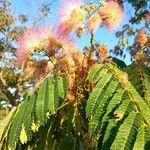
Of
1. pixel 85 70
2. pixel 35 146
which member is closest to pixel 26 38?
pixel 85 70

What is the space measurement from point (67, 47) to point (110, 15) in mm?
325

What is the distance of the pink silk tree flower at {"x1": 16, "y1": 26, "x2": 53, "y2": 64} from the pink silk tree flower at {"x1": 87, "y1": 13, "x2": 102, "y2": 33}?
288 mm

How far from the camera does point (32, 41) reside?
2951 millimetres

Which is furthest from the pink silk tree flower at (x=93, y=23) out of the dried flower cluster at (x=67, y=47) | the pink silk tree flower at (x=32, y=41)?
the pink silk tree flower at (x=32, y=41)

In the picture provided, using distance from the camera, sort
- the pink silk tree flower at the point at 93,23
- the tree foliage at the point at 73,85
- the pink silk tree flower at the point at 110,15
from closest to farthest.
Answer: the tree foliage at the point at 73,85
the pink silk tree flower at the point at 93,23
the pink silk tree flower at the point at 110,15

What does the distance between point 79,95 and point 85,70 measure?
0.16m

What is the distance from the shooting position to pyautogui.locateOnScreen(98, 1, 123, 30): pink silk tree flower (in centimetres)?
286

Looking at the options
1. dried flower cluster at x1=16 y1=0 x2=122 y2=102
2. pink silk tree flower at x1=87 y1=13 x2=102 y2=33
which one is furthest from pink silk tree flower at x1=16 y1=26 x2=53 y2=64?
pink silk tree flower at x1=87 y1=13 x2=102 y2=33

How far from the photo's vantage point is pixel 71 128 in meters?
2.94

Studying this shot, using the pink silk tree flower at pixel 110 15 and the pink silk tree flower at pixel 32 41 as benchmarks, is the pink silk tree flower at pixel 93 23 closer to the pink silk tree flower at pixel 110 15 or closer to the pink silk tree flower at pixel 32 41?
the pink silk tree flower at pixel 110 15

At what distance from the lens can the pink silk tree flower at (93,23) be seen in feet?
9.03

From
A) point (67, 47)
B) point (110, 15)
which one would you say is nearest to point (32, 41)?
point (67, 47)

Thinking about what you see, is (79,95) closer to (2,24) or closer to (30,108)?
(30,108)

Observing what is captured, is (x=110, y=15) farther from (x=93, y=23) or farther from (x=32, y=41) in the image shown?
(x=32, y=41)
